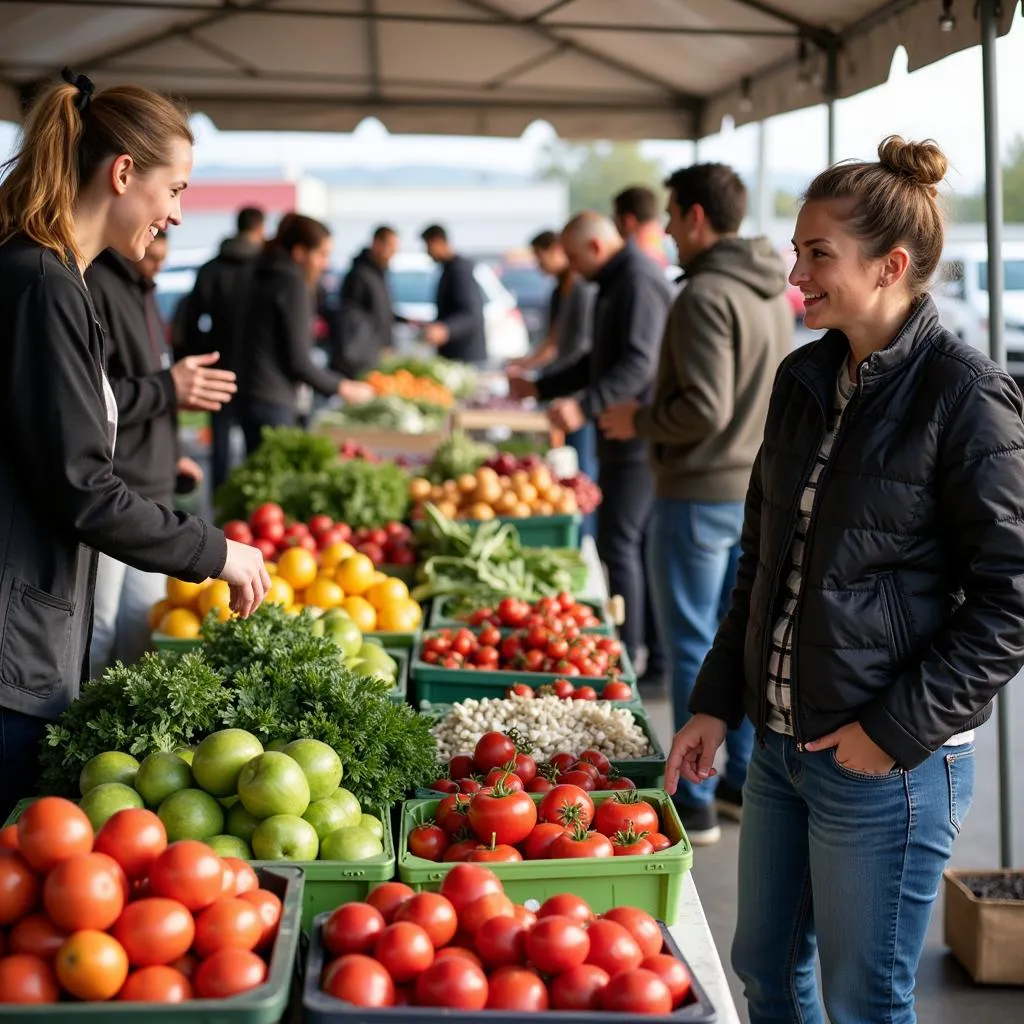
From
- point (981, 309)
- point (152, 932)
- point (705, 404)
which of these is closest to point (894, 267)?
point (152, 932)

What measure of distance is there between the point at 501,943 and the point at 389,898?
8.3 inches

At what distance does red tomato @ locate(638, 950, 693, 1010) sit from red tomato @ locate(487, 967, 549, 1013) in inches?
5.7

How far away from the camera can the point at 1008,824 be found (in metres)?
3.77

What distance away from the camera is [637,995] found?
157 centimetres

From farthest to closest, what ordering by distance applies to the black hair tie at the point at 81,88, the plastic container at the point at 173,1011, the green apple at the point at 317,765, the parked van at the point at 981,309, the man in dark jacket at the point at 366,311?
the parked van at the point at 981,309 < the man in dark jacket at the point at 366,311 < the black hair tie at the point at 81,88 < the green apple at the point at 317,765 < the plastic container at the point at 173,1011

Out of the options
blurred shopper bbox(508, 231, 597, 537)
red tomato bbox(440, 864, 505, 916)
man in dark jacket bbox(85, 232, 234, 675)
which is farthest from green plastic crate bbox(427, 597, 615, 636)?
blurred shopper bbox(508, 231, 597, 537)

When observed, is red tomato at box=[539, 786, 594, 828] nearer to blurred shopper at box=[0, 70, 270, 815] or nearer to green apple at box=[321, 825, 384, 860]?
green apple at box=[321, 825, 384, 860]

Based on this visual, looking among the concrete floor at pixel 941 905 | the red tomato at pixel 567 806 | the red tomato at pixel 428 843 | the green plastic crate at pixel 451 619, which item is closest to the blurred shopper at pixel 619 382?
the concrete floor at pixel 941 905

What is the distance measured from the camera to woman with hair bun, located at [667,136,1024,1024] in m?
1.95

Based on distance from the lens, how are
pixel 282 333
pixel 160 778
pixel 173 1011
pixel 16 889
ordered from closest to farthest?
1. pixel 173 1011
2. pixel 16 889
3. pixel 160 778
4. pixel 282 333

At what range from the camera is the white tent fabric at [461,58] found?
19.0 ft

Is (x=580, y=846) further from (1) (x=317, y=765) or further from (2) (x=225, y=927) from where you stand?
(2) (x=225, y=927)

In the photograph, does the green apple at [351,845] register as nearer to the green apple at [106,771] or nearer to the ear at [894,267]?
the green apple at [106,771]

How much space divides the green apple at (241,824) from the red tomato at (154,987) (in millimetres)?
495
